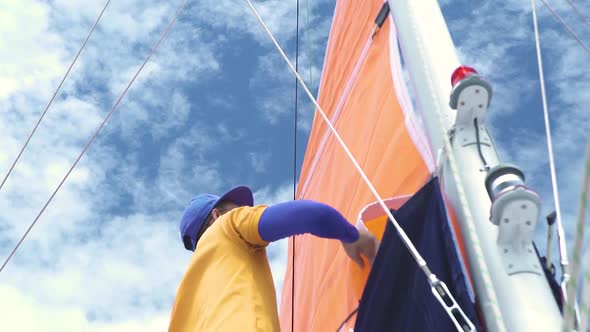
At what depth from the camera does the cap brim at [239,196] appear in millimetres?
2559

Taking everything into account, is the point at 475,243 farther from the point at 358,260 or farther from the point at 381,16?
the point at 381,16

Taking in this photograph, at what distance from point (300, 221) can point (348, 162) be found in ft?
3.80

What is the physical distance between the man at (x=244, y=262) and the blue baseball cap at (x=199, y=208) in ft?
1.11

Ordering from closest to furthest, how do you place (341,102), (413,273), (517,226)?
(517,226)
(413,273)
(341,102)

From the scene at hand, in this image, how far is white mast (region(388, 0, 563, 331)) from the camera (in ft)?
4.60

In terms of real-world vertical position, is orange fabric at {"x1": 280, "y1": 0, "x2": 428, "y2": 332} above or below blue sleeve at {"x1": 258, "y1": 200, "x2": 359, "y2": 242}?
above

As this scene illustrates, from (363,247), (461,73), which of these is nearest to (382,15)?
(363,247)

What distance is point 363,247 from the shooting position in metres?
2.16

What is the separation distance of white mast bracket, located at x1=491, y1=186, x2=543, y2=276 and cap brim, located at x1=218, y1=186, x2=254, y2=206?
1.28 m

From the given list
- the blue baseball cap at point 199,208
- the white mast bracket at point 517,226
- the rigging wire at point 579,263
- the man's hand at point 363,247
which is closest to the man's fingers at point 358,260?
the man's hand at point 363,247

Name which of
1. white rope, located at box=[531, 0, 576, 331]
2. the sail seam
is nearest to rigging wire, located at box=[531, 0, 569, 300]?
white rope, located at box=[531, 0, 576, 331]

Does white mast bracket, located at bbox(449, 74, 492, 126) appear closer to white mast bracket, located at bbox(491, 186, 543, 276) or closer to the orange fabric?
white mast bracket, located at bbox(491, 186, 543, 276)

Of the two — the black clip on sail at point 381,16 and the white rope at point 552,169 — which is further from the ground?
the black clip on sail at point 381,16

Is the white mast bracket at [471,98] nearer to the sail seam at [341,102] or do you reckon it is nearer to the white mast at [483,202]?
the white mast at [483,202]
